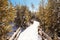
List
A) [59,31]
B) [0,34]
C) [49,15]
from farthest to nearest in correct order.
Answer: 1. [49,15]
2. [59,31]
3. [0,34]

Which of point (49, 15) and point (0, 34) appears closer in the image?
point (0, 34)

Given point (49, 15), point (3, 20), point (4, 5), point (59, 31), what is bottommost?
point (59, 31)

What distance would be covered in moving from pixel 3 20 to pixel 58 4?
32.0 ft

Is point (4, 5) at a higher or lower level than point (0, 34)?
higher

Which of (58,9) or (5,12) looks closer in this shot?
(5,12)

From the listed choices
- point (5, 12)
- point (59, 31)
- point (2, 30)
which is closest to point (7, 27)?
Answer: point (2, 30)

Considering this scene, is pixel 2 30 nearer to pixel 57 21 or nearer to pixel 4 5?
pixel 4 5

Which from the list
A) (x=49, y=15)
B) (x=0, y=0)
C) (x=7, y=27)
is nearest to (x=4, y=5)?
(x=0, y=0)

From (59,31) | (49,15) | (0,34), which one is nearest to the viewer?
(0,34)

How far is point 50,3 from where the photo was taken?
2142 cm

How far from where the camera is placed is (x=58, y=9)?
2055cm

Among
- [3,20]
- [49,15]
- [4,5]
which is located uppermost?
[4,5]

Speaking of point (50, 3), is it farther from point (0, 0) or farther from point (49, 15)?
point (0, 0)

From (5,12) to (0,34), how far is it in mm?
1985
